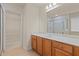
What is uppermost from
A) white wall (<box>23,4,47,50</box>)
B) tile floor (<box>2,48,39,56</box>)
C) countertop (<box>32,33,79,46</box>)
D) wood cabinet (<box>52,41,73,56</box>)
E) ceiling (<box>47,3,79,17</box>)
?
ceiling (<box>47,3,79,17</box>)

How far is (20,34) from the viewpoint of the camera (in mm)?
2016

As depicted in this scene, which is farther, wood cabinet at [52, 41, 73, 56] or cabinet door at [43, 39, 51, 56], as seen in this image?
cabinet door at [43, 39, 51, 56]

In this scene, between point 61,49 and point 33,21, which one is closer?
point 61,49

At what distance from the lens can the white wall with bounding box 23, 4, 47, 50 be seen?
1.98 metres

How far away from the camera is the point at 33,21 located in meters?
2.04

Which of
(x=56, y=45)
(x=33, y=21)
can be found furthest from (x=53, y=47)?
(x=33, y=21)

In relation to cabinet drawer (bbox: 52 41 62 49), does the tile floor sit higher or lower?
lower

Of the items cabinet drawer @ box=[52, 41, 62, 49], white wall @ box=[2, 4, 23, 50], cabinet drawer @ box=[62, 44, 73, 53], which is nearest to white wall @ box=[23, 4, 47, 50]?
white wall @ box=[2, 4, 23, 50]

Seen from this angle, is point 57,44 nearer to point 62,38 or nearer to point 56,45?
point 56,45

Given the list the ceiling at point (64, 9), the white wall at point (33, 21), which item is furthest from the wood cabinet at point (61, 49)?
the ceiling at point (64, 9)

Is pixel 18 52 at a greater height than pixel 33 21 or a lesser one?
lesser

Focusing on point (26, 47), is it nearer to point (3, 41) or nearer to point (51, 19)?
point (3, 41)

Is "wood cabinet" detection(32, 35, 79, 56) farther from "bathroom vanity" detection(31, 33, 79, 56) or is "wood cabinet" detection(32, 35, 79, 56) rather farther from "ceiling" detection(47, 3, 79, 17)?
"ceiling" detection(47, 3, 79, 17)

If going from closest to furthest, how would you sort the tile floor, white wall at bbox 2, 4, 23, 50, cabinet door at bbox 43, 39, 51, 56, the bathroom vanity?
the bathroom vanity → the tile floor → white wall at bbox 2, 4, 23, 50 → cabinet door at bbox 43, 39, 51, 56
